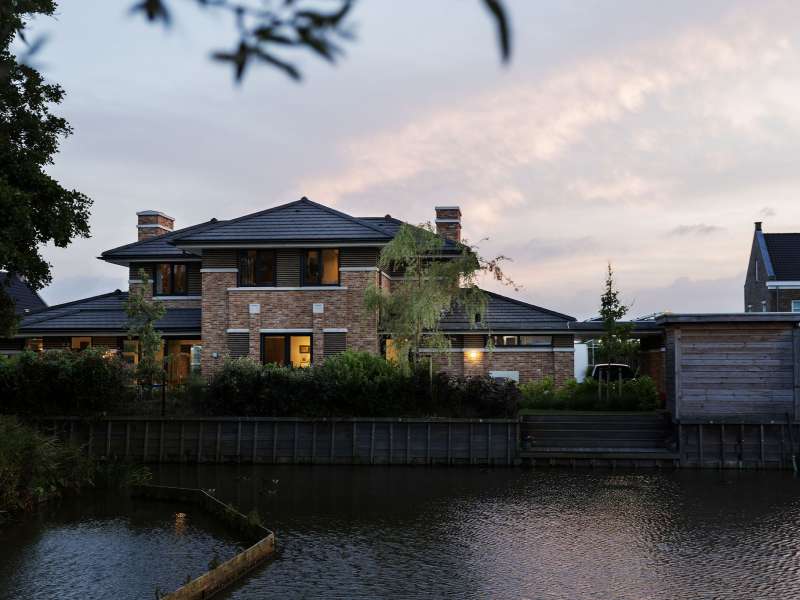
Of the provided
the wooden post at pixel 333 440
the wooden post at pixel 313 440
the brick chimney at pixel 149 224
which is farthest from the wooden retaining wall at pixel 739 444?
the brick chimney at pixel 149 224

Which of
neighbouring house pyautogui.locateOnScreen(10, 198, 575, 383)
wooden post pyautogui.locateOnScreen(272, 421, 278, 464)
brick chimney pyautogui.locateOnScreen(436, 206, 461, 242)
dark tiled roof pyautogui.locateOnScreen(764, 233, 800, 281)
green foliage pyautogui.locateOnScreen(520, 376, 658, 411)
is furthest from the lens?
dark tiled roof pyautogui.locateOnScreen(764, 233, 800, 281)

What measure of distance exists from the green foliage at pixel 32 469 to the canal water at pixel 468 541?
0.91 meters

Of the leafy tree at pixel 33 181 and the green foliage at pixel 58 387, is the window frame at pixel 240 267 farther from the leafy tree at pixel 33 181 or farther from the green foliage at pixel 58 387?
the leafy tree at pixel 33 181

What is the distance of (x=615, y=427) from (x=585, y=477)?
4.05 meters

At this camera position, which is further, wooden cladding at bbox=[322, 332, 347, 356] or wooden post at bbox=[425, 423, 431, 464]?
wooden cladding at bbox=[322, 332, 347, 356]

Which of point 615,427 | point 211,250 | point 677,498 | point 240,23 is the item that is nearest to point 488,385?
point 615,427

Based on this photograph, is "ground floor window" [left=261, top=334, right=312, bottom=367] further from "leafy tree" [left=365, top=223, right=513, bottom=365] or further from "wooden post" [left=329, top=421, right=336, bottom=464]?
"wooden post" [left=329, top=421, right=336, bottom=464]

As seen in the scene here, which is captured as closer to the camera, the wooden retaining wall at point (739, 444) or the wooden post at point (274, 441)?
the wooden retaining wall at point (739, 444)

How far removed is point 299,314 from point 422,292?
600 cm

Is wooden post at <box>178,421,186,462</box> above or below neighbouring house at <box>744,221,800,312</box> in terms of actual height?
below

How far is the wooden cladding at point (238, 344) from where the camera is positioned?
30.9m

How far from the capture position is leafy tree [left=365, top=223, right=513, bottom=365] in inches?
1039

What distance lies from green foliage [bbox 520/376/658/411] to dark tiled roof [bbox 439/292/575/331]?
2.71 m

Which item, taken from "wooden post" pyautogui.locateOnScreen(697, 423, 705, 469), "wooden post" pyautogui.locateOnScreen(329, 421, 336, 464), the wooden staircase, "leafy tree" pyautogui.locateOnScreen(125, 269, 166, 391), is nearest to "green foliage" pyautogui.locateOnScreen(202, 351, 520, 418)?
"wooden post" pyautogui.locateOnScreen(329, 421, 336, 464)
